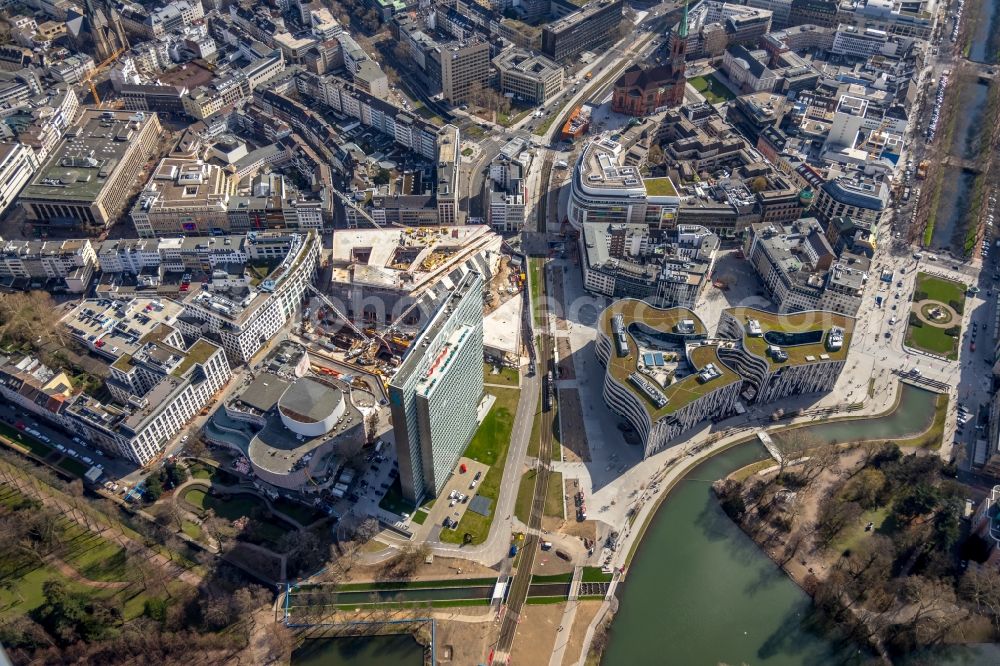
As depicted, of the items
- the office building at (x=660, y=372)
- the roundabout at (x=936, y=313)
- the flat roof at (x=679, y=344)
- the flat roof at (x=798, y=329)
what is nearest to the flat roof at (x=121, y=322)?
the office building at (x=660, y=372)

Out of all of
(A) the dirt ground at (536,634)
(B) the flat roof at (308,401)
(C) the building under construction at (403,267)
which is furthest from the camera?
(C) the building under construction at (403,267)

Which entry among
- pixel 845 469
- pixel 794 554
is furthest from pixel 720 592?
pixel 845 469

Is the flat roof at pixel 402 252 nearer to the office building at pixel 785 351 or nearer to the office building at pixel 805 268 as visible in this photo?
the office building at pixel 785 351

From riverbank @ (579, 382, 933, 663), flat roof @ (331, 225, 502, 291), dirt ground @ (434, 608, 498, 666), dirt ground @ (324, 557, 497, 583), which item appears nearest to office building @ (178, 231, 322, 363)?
flat roof @ (331, 225, 502, 291)

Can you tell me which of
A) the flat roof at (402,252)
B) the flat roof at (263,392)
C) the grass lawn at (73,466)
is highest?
the flat roof at (402,252)

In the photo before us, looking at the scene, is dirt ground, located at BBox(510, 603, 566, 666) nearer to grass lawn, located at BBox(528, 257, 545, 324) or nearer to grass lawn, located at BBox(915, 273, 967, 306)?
grass lawn, located at BBox(528, 257, 545, 324)

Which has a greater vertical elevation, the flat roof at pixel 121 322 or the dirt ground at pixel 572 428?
the flat roof at pixel 121 322

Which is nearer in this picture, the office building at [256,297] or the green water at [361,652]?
the green water at [361,652]

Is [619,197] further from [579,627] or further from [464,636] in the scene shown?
[464,636]
